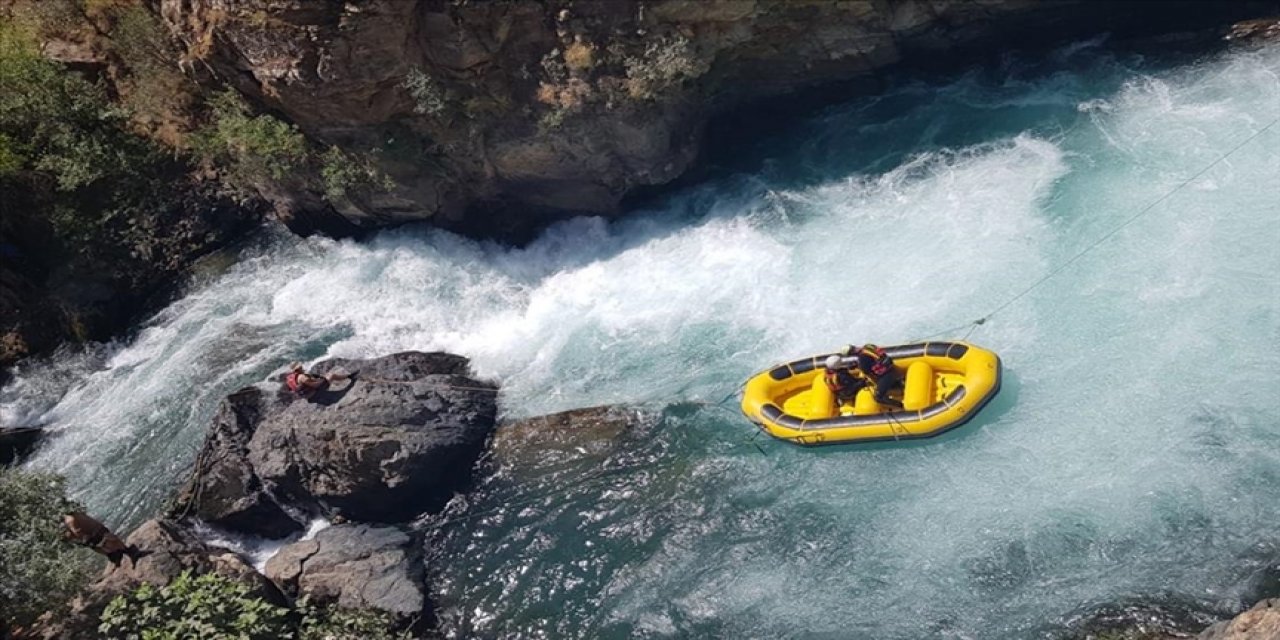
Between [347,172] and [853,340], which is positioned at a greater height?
[347,172]

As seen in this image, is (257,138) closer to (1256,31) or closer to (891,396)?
(891,396)

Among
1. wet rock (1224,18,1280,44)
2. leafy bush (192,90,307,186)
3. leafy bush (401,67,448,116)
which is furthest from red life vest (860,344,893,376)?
leafy bush (192,90,307,186)

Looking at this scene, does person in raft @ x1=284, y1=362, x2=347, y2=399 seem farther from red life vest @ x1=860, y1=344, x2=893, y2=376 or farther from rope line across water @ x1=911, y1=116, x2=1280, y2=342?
rope line across water @ x1=911, y1=116, x2=1280, y2=342

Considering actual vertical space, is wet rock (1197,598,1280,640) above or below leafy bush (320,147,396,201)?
below

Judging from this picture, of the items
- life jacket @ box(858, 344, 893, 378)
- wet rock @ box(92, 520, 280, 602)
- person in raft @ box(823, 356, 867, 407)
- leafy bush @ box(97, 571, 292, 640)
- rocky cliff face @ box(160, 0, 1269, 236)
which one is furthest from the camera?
rocky cliff face @ box(160, 0, 1269, 236)

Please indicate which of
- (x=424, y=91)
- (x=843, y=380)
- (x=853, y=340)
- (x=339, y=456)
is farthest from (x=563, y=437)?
(x=424, y=91)

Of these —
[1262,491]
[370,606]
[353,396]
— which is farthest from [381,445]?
[1262,491]

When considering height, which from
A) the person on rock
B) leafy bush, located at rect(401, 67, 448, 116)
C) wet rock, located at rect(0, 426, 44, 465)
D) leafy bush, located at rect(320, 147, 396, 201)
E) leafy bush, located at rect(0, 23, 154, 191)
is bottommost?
the person on rock
